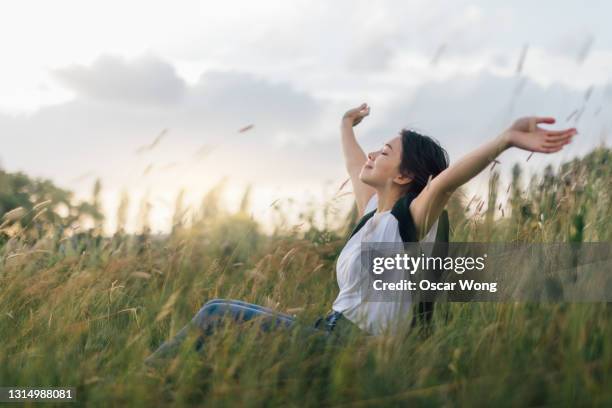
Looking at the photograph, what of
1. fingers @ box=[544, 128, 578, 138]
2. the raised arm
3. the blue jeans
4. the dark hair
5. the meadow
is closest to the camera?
the meadow

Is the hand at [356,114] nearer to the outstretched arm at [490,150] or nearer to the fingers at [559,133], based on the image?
the outstretched arm at [490,150]

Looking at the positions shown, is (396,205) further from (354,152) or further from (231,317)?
(354,152)

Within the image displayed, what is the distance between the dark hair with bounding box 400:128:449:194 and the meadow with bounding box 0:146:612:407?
34cm

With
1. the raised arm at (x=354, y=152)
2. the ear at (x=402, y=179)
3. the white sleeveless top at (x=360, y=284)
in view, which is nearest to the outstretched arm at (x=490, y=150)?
the white sleeveless top at (x=360, y=284)

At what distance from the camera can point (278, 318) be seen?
2.77 meters

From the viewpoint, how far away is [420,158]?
10.5 ft

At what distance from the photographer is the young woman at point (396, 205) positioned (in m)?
2.54

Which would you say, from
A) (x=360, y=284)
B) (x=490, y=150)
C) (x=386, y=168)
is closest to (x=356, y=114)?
(x=386, y=168)

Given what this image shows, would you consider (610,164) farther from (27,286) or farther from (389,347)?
(27,286)

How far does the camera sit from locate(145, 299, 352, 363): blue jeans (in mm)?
2711

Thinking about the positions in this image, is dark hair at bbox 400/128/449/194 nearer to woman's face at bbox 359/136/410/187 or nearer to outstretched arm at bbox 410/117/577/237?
woman's face at bbox 359/136/410/187

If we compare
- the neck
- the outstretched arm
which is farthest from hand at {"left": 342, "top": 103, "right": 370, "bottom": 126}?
Result: the outstretched arm

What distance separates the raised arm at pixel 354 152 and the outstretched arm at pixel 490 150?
3.13 feet

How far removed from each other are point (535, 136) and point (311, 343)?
107cm
